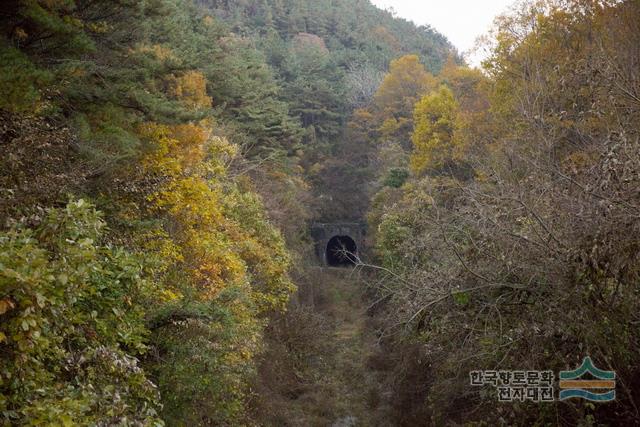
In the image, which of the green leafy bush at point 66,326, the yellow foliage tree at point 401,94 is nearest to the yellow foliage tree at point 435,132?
the yellow foliage tree at point 401,94

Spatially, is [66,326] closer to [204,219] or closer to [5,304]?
[5,304]

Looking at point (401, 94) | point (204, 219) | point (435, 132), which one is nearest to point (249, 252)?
point (204, 219)

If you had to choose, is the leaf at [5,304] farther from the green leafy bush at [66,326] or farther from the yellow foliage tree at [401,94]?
the yellow foliage tree at [401,94]

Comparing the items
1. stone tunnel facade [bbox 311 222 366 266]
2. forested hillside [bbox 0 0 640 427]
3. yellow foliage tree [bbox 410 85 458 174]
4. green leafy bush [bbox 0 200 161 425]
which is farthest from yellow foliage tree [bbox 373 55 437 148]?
green leafy bush [bbox 0 200 161 425]

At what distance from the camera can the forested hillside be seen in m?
5.95

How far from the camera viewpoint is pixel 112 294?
6.89 metres

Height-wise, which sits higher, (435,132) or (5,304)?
(5,304)

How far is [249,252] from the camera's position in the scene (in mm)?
16984

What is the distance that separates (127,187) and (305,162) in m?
31.2

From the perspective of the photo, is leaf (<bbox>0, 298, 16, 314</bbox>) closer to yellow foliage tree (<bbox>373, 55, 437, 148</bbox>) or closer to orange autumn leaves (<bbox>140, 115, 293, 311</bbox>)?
orange autumn leaves (<bbox>140, 115, 293, 311</bbox>)

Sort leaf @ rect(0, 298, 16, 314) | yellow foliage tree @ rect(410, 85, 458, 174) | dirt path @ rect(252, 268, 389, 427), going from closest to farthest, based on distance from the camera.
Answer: leaf @ rect(0, 298, 16, 314), dirt path @ rect(252, 268, 389, 427), yellow foliage tree @ rect(410, 85, 458, 174)

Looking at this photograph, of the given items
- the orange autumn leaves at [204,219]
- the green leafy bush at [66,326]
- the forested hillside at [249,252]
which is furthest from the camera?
the orange autumn leaves at [204,219]

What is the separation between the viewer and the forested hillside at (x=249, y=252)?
5.95 meters

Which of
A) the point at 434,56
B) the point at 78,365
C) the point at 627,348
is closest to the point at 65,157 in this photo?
the point at 78,365
